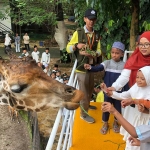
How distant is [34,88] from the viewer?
104 inches

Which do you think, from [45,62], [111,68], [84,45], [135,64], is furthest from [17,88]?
[45,62]

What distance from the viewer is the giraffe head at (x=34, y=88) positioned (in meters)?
2.60

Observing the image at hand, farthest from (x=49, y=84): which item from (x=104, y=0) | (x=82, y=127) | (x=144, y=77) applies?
(x=104, y=0)

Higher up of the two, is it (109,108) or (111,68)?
(111,68)

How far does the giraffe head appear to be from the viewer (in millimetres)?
2598

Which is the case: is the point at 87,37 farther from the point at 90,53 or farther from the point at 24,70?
the point at 24,70

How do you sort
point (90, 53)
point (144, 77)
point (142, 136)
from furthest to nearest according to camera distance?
point (90, 53), point (144, 77), point (142, 136)

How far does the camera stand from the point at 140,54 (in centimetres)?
294

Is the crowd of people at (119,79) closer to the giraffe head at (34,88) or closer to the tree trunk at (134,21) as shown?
the giraffe head at (34,88)

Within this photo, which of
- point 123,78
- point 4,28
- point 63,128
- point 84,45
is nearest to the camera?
point 63,128

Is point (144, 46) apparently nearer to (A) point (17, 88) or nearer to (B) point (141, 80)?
(B) point (141, 80)

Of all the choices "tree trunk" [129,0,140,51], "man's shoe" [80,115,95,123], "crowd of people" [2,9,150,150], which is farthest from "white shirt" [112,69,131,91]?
"tree trunk" [129,0,140,51]

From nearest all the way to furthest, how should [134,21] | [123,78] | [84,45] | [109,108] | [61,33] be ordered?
[109,108]
[123,78]
[84,45]
[134,21]
[61,33]

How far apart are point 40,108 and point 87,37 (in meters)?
1.29
